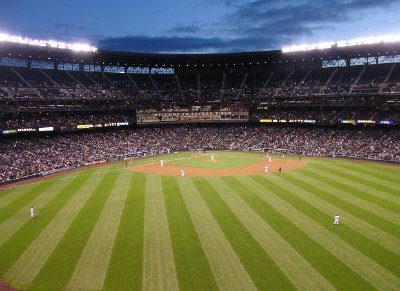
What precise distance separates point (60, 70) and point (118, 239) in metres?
62.6

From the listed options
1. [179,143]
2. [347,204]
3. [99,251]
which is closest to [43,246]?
[99,251]

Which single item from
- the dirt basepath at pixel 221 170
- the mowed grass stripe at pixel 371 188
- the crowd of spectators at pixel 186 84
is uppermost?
the crowd of spectators at pixel 186 84

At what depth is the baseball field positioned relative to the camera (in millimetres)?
18766

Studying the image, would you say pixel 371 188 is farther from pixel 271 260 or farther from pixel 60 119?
pixel 60 119

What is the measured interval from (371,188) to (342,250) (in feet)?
60.2

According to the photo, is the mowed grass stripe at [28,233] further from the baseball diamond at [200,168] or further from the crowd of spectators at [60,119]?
the crowd of spectators at [60,119]

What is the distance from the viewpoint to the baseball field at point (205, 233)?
61.6ft

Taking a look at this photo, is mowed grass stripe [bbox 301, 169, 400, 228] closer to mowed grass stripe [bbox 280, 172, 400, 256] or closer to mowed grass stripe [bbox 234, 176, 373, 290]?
mowed grass stripe [bbox 280, 172, 400, 256]

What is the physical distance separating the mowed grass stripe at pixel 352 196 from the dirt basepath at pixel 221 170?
602 cm

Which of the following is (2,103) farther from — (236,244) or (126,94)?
(236,244)

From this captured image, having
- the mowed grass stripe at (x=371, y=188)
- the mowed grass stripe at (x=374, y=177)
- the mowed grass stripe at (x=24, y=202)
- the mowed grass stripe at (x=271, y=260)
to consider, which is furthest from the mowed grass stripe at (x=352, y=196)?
the mowed grass stripe at (x=24, y=202)

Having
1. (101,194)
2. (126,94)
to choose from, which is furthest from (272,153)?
(101,194)

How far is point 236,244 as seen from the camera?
23.1m

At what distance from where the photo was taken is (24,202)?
34969 millimetres
